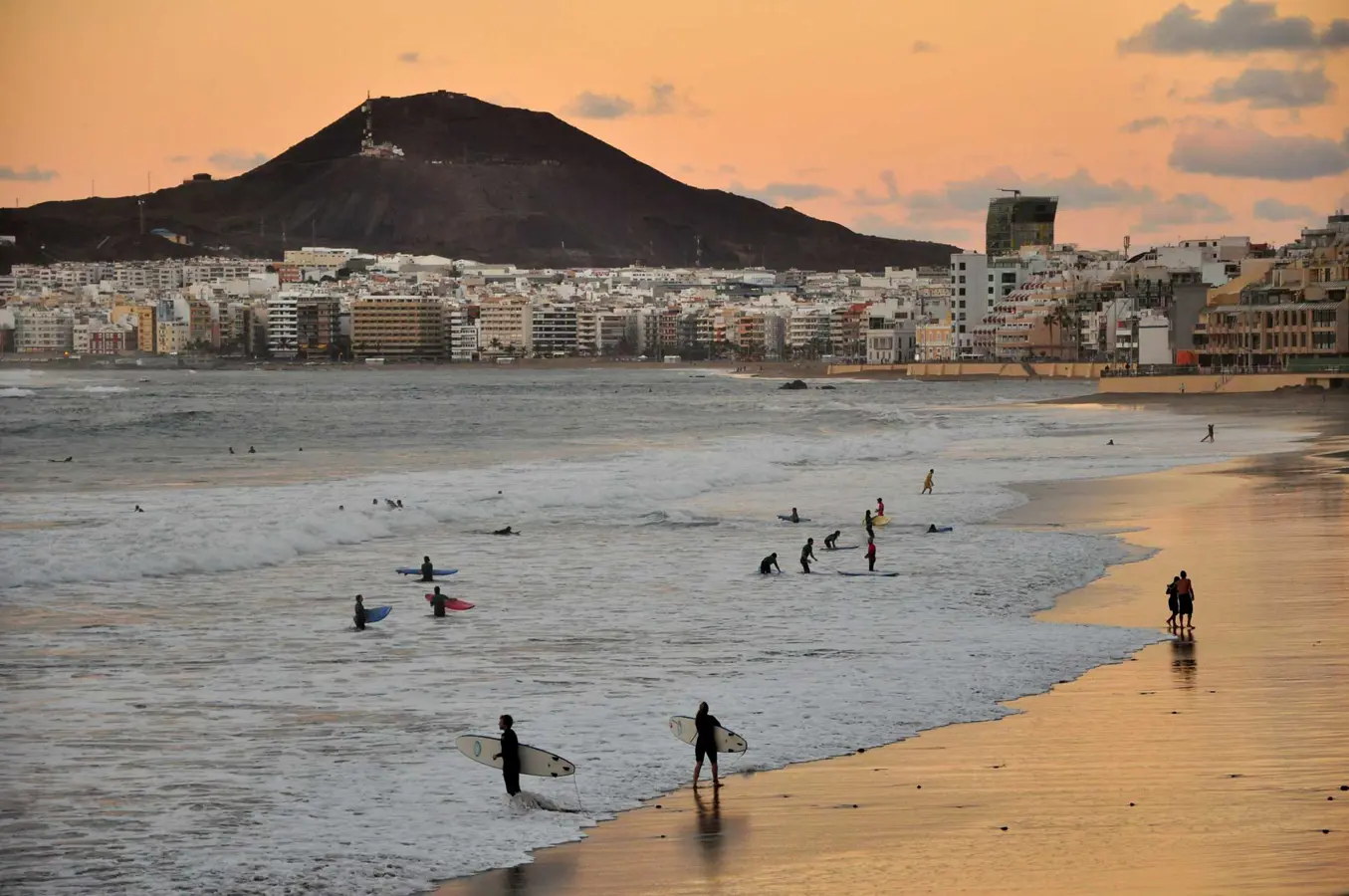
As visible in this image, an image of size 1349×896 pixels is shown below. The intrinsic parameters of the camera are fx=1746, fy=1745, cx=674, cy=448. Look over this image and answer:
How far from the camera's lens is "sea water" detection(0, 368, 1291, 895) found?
1197 cm

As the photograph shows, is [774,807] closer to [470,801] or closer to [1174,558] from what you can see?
[470,801]

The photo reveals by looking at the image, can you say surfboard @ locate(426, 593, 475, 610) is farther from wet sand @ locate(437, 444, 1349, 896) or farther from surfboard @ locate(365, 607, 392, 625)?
wet sand @ locate(437, 444, 1349, 896)

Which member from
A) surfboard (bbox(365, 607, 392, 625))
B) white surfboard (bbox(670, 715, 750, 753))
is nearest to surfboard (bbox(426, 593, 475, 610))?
surfboard (bbox(365, 607, 392, 625))

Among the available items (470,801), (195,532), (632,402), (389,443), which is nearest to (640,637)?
(470,801)

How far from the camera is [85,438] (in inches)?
2884

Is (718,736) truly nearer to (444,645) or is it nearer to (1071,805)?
(1071,805)

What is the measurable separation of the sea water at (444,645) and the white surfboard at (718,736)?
0.22m

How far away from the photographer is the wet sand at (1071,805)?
10.2m

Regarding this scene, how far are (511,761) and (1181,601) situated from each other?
9.02m

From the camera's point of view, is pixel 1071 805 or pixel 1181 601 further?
pixel 1181 601

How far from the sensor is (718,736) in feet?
42.5

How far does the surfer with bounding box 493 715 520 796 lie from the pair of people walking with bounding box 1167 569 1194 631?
8.74m

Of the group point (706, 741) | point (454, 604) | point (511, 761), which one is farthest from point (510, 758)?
point (454, 604)

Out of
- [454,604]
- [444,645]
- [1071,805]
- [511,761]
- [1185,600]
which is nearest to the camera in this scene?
[1071,805]
